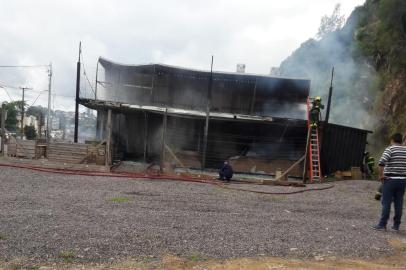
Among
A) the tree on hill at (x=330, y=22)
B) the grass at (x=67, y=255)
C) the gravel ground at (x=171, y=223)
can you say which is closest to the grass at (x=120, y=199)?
the gravel ground at (x=171, y=223)

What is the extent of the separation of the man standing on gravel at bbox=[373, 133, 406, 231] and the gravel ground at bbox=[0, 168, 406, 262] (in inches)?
17.8

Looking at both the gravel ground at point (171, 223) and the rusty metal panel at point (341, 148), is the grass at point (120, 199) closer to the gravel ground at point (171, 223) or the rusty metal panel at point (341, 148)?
the gravel ground at point (171, 223)

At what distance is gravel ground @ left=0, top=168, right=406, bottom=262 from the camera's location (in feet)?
16.4

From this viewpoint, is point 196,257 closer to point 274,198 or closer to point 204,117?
point 274,198

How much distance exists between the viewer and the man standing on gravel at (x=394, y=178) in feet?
22.3

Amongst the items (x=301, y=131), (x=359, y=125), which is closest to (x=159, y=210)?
(x=301, y=131)

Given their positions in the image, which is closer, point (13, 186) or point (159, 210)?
point (159, 210)

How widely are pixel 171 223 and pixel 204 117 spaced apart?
11.5m

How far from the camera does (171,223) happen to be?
21.6 feet

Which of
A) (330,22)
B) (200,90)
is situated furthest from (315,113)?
(330,22)

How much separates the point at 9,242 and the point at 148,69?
15838 mm

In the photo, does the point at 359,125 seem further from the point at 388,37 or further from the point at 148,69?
the point at 148,69

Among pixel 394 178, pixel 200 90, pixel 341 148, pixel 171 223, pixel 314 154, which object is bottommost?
pixel 171 223

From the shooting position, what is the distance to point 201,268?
174 inches
